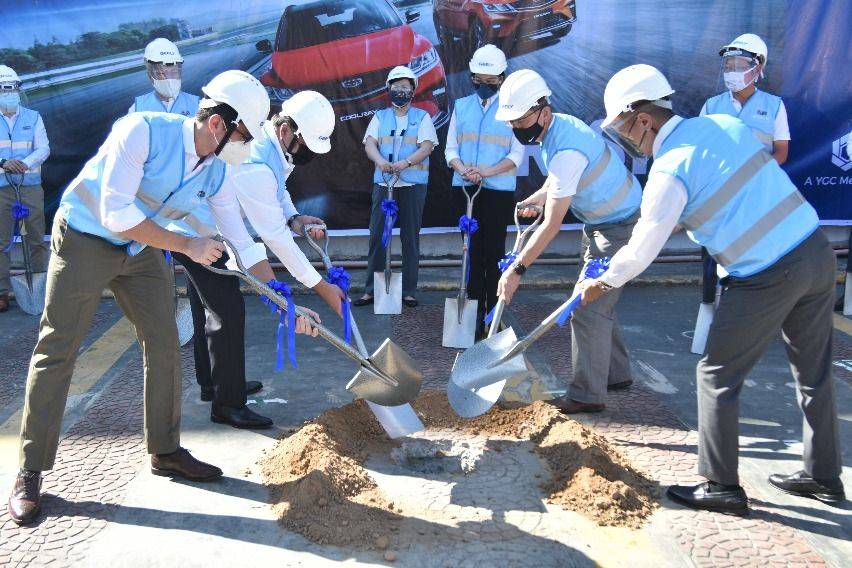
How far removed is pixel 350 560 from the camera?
3061 mm

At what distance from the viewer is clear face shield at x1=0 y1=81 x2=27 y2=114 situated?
6414 millimetres

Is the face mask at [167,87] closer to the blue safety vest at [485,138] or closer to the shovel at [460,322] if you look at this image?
the blue safety vest at [485,138]

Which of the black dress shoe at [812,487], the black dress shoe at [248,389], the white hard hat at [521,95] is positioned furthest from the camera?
the black dress shoe at [248,389]

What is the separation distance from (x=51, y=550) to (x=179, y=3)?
17.5ft

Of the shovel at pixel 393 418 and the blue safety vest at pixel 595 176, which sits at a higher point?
the blue safety vest at pixel 595 176

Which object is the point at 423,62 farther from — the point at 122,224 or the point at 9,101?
the point at 122,224

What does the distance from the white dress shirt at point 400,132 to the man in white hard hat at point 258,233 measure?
204 cm

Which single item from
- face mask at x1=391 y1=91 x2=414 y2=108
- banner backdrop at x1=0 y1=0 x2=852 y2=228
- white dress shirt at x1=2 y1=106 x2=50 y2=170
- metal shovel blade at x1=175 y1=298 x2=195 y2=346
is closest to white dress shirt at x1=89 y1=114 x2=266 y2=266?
metal shovel blade at x1=175 y1=298 x2=195 y2=346

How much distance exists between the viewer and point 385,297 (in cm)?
641

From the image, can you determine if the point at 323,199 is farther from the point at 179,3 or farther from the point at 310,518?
the point at 310,518

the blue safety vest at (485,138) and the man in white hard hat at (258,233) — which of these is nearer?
the man in white hard hat at (258,233)

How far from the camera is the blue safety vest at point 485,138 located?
593cm

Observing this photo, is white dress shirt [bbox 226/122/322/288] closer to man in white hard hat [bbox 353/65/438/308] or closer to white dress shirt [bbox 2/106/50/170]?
man in white hard hat [bbox 353/65/438/308]

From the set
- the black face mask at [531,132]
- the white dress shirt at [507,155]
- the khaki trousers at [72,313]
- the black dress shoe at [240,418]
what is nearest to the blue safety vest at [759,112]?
the white dress shirt at [507,155]
